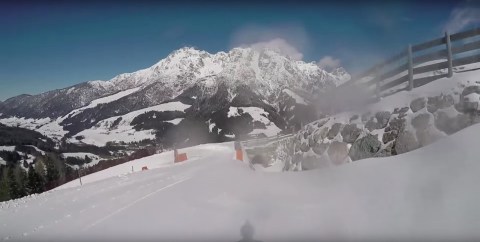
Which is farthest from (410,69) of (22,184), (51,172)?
(51,172)

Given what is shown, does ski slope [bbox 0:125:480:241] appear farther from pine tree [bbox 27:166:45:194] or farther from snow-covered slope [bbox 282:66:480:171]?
pine tree [bbox 27:166:45:194]

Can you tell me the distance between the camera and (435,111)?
7316mm

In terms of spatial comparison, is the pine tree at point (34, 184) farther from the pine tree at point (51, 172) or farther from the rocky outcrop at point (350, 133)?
the rocky outcrop at point (350, 133)

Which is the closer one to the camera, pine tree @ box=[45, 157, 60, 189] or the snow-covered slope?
the snow-covered slope

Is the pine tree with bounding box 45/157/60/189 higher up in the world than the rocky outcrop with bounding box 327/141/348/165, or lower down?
lower down

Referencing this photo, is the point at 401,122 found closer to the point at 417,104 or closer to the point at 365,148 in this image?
the point at 417,104

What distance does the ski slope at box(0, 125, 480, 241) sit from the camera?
17.1ft

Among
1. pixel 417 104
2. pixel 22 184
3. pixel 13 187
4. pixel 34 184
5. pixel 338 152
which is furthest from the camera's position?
pixel 22 184

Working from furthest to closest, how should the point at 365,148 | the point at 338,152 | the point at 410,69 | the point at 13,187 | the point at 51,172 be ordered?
the point at 51,172
the point at 13,187
the point at 338,152
the point at 410,69
the point at 365,148

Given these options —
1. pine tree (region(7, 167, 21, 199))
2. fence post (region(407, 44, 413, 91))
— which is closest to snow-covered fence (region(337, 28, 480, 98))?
fence post (region(407, 44, 413, 91))

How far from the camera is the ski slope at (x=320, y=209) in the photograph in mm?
5199

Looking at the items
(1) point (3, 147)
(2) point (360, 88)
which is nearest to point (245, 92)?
(1) point (3, 147)

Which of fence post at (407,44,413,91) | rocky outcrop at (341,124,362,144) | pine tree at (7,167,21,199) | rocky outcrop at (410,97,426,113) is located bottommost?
pine tree at (7,167,21,199)

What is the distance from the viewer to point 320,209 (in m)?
6.41
